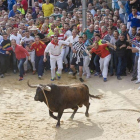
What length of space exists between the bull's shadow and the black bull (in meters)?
0.47

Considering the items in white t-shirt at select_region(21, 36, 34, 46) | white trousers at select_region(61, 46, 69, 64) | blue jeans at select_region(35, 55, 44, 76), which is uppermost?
white t-shirt at select_region(21, 36, 34, 46)

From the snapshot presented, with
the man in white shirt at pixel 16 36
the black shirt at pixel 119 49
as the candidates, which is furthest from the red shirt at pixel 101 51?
the man in white shirt at pixel 16 36

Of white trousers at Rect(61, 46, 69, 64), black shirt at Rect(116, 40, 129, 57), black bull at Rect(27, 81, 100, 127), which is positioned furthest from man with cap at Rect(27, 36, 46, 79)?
black bull at Rect(27, 81, 100, 127)

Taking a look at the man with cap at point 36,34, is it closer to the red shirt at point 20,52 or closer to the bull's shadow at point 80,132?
the red shirt at point 20,52

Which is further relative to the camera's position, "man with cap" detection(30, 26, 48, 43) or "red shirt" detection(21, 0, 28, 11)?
"red shirt" detection(21, 0, 28, 11)

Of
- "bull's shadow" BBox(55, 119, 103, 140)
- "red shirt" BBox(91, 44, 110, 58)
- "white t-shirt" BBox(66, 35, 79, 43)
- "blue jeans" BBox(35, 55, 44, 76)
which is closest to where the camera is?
"bull's shadow" BBox(55, 119, 103, 140)

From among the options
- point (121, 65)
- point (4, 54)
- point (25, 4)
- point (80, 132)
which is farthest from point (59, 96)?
point (25, 4)

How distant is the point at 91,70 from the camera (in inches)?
660

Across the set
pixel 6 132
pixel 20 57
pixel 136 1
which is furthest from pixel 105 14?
pixel 6 132

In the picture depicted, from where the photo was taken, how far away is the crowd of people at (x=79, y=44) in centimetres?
1559

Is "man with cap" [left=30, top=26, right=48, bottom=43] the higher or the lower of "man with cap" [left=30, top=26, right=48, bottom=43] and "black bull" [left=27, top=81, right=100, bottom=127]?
A: the higher

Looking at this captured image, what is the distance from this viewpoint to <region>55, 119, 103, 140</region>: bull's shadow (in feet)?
33.7

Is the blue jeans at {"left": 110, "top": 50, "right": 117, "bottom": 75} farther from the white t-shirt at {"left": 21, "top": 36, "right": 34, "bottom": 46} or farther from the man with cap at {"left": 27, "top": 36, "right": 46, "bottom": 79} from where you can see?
the white t-shirt at {"left": 21, "top": 36, "right": 34, "bottom": 46}

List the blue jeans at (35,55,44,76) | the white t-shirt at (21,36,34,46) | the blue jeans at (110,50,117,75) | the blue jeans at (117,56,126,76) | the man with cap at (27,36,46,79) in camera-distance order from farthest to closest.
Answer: the white t-shirt at (21,36,34,46), the blue jeans at (35,55,44,76), the man with cap at (27,36,46,79), the blue jeans at (110,50,117,75), the blue jeans at (117,56,126,76)
